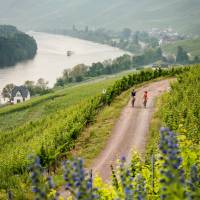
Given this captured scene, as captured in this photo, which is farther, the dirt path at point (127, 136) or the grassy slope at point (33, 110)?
the grassy slope at point (33, 110)

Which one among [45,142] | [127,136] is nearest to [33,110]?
[45,142]

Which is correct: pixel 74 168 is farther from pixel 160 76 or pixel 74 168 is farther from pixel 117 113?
pixel 160 76

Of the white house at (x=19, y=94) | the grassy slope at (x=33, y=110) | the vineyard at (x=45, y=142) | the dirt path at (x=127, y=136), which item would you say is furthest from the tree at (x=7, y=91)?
the dirt path at (x=127, y=136)

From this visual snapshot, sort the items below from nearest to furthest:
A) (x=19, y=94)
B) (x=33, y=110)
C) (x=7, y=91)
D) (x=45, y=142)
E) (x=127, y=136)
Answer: (x=45, y=142)
(x=127, y=136)
(x=33, y=110)
(x=19, y=94)
(x=7, y=91)

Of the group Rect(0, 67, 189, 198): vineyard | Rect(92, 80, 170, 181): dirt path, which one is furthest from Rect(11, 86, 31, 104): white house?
Rect(92, 80, 170, 181): dirt path

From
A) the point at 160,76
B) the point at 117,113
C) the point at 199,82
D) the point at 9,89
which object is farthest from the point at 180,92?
the point at 9,89

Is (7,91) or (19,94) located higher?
(7,91)

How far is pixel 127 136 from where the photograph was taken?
1435 inches

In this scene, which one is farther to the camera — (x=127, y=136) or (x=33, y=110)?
(x=33, y=110)

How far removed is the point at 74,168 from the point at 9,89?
149859 millimetres

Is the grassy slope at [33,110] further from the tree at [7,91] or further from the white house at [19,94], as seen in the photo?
the tree at [7,91]

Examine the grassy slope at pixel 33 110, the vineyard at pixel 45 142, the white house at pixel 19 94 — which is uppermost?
the vineyard at pixel 45 142

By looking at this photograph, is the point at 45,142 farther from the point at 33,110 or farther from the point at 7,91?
the point at 7,91

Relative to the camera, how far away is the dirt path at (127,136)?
3064 cm
